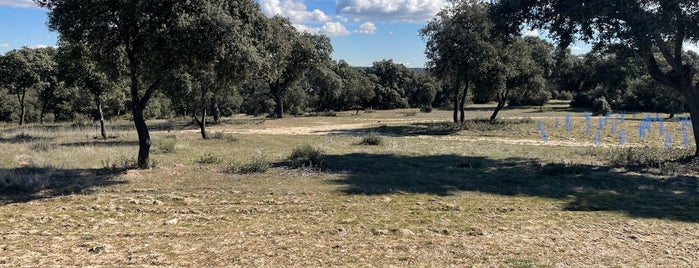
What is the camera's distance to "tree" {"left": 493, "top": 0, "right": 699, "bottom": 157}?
49.1ft

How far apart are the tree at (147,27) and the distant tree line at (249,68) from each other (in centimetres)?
3

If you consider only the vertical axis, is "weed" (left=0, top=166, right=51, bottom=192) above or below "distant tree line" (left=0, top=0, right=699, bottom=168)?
below

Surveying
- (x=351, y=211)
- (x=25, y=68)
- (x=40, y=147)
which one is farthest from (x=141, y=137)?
(x=25, y=68)

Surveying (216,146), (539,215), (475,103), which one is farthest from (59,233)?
(475,103)

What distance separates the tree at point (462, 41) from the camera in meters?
32.3

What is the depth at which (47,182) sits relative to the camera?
1124cm

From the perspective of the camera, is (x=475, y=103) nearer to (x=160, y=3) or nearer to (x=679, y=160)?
(x=679, y=160)

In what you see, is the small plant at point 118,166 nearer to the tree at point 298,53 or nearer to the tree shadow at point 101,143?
the tree shadow at point 101,143

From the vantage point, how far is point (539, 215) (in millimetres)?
8797

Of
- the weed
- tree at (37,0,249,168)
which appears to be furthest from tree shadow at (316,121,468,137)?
the weed

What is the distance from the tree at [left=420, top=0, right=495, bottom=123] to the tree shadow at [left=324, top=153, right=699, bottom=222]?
1685cm

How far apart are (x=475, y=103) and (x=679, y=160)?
6599cm

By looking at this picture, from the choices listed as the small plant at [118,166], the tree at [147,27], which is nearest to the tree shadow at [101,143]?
the small plant at [118,166]

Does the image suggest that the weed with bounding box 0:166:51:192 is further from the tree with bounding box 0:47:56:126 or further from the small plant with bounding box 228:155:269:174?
the tree with bounding box 0:47:56:126
